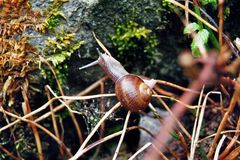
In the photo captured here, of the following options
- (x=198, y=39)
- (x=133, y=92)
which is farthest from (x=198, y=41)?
(x=133, y=92)

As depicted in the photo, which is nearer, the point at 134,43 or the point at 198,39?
the point at 198,39

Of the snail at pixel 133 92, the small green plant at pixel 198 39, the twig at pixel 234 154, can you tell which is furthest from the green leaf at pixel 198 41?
the twig at pixel 234 154

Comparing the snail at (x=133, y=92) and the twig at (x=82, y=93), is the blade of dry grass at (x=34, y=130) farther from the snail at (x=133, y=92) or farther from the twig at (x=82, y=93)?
the snail at (x=133, y=92)

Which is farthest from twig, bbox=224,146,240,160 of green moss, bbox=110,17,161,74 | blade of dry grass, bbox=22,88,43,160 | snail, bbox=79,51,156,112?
blade of dry grass, bbox=22,88,43,160

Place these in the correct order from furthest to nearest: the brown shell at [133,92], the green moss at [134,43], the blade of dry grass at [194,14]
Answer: the green moss at [134,43]
the blade of dry grass at [194,14]
the brown shell at [133,92]

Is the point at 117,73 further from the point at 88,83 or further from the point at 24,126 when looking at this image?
the point at 24,126

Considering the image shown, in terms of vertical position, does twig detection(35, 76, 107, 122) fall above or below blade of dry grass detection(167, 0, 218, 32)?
below

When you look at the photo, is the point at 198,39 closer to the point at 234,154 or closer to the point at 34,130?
the point at 234,154

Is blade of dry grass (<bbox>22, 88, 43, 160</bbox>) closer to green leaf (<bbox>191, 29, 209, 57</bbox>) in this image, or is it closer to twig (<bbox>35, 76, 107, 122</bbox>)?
twig (<bbox>35, 76, 107, 122</bbox>)
